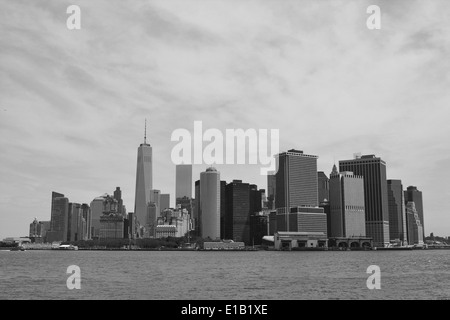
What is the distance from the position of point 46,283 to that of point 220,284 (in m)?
20.9

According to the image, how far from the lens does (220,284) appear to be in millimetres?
61688
